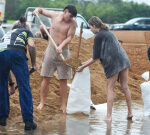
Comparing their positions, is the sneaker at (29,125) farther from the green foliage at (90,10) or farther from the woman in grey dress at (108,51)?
the green foliage at (90,10)

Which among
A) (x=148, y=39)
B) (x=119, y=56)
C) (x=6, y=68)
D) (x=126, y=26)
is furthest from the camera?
(x=126, y=26)

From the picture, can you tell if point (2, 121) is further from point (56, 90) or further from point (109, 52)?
point (56, 90)

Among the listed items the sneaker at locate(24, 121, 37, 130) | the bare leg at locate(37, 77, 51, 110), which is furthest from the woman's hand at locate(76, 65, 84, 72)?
the sneaker at locate(24, 121, 37, 130)

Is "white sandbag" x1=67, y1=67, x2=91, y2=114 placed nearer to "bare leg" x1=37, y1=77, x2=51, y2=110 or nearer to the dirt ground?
the dirt ground

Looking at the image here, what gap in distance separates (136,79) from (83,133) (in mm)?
7877

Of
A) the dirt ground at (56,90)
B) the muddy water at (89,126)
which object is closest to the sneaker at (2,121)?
the muddy water at (89,126)

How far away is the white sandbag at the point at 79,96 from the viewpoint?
877 centimetres

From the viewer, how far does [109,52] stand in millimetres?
8133

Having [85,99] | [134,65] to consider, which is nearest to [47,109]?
[85,99]

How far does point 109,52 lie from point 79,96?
116 cm

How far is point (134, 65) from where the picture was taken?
17.3 m

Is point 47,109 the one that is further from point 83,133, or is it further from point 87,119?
point 83,133

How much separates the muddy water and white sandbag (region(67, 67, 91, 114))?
0.16 meters

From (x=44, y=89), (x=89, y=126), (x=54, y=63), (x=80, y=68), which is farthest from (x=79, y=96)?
(x=89, y=126)
